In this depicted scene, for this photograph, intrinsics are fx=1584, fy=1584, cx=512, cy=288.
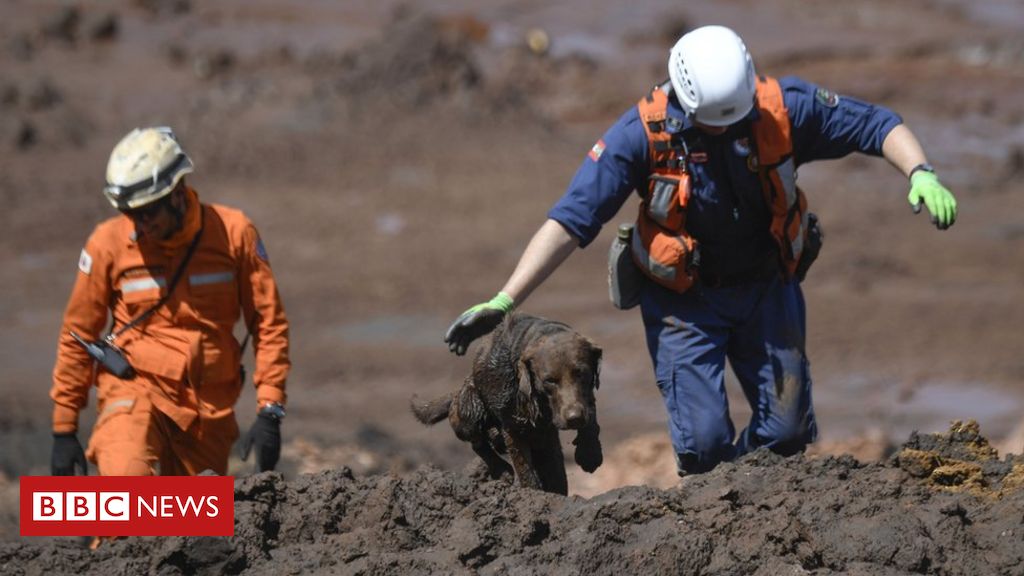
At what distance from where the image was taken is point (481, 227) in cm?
1772

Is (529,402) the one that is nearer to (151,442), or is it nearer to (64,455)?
(151,442)

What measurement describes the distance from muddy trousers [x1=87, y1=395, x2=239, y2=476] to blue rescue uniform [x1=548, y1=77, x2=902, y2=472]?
1.87 metres

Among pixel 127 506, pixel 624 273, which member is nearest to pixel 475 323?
pixel 624 273

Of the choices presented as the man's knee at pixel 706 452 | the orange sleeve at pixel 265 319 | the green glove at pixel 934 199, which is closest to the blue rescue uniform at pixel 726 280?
the man's knee at pixel 706 452

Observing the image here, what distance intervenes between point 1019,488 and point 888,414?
739 centimetres

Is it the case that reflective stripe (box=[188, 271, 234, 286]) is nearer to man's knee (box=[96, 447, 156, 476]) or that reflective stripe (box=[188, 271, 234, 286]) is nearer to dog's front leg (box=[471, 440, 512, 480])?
man's knee (box=[96, 447, 156, 476])

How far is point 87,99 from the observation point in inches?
885

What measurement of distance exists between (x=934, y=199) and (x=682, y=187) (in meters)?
0.95

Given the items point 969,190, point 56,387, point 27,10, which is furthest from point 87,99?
point 56,387

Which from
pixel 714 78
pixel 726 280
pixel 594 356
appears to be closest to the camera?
pixel 594 356

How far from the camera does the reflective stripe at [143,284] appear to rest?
669cm

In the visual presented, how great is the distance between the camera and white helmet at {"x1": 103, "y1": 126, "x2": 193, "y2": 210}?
21.2 feet

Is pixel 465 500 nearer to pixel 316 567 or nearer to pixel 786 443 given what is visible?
pixel 316 567

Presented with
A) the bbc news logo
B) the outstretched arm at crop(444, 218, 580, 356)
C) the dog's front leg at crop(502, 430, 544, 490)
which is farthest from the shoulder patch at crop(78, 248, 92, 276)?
the dog's front leg at crop(502, 430, 544, 490)
